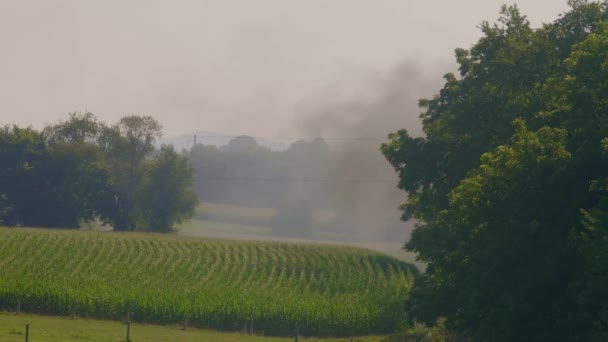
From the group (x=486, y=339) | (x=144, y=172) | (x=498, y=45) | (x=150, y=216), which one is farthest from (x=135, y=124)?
(x=486, y=339)

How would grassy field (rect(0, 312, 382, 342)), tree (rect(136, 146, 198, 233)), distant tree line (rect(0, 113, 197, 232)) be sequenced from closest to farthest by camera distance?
grassy field (rect(0, 312, 382, 342))
distant tree line (rect(0, 113, 197, 232))
tree (rect(136, 146, 198, 233))

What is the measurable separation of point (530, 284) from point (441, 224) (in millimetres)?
16674

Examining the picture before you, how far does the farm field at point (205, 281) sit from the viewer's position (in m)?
67.9

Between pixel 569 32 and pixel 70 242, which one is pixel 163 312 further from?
pixel 569 32

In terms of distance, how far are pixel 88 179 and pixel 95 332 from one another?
77.0 metres

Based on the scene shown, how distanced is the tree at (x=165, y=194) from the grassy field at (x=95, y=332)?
71.6 meters

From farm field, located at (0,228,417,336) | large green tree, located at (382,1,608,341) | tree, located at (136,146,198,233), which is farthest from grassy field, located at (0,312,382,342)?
tree, located at (136,146,198,233)

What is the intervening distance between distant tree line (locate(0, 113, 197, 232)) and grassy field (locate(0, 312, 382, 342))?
215 feet

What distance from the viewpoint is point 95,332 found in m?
58.0

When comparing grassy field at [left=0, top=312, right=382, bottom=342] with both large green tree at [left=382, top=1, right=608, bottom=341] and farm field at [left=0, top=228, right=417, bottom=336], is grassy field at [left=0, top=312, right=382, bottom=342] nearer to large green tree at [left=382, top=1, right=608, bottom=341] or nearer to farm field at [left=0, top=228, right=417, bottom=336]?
farm field at [left=0, top=228, right=417, bottom=336]

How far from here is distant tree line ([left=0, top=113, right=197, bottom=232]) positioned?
129m

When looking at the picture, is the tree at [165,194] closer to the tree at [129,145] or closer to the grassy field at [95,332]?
the tree at [129,145]

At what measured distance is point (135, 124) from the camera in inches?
5851

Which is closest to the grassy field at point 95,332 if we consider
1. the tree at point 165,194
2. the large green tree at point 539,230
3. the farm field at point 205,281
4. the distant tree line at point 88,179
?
the farm field at point 205,281
